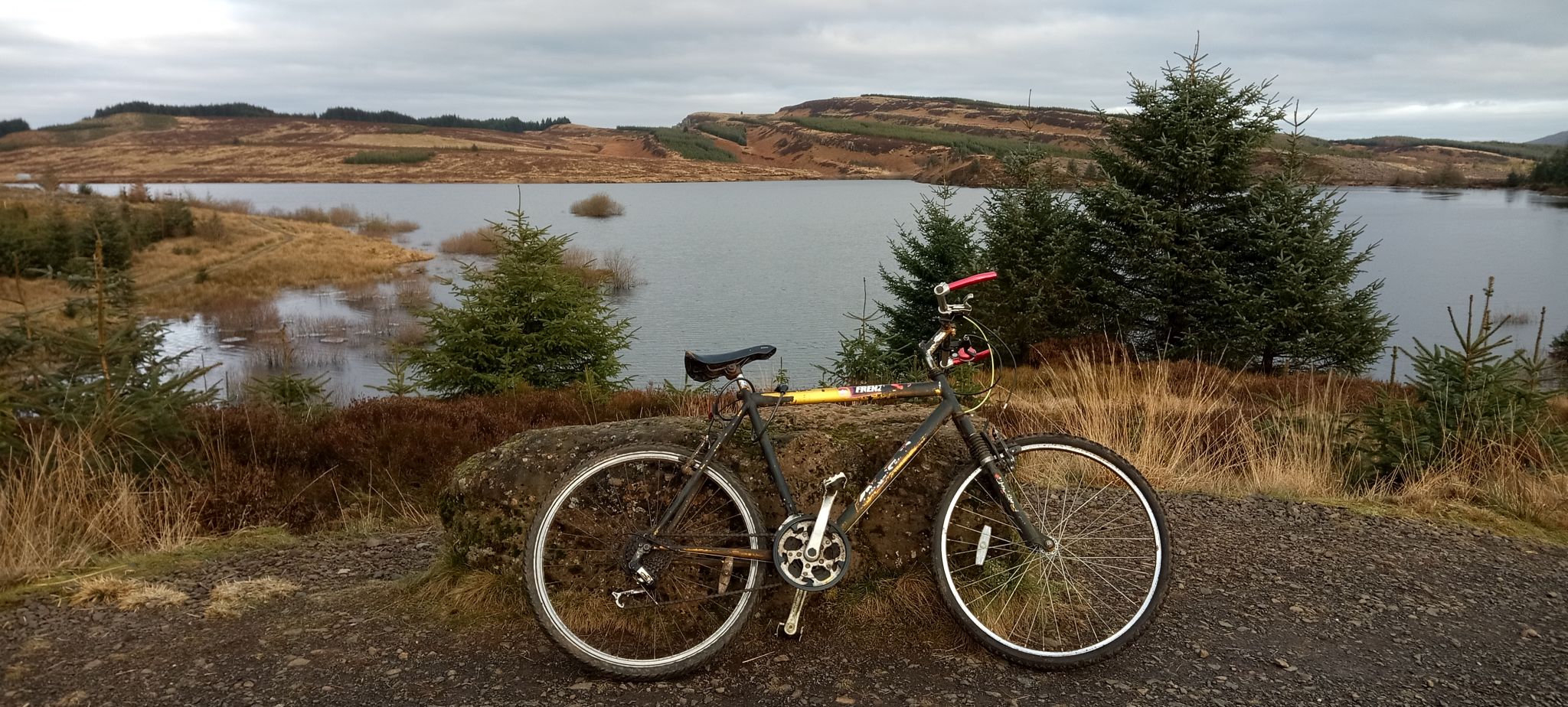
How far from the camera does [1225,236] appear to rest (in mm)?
14609

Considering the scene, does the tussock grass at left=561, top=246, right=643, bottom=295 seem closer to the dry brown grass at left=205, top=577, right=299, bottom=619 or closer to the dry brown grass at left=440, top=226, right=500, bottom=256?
the dry brown grass at left=440, top=226, right=500, bottom=256

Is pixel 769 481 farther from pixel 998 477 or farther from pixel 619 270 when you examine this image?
pixel 619 270

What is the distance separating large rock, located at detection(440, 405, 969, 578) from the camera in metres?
3.94

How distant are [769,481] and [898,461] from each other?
581mm

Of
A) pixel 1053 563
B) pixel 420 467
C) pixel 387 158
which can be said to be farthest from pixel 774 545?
pixel 387 158

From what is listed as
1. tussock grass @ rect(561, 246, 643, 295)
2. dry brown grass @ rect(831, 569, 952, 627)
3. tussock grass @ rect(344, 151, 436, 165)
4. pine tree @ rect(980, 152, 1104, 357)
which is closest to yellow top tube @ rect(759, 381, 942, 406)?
dry brown grass @ rect(831, 569, 952, 627)

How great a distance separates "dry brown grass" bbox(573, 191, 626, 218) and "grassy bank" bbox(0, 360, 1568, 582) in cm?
5359

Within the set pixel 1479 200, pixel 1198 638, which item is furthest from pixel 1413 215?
pixel 1198 638

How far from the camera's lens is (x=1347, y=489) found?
6.83m

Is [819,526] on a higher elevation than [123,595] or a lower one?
higher

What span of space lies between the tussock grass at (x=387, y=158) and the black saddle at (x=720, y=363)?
12913cm

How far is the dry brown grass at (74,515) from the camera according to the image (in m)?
4.63

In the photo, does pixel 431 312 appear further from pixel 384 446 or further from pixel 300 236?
pixel 300 236

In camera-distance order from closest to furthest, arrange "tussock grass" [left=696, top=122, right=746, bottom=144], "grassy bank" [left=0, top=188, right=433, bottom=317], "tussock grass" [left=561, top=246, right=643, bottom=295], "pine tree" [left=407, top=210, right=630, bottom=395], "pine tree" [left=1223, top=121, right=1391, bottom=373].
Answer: "pine tree" [left=407, top=210, right=630, bottom=395] → "pine tree" [left=1223, top=121, right=1391, bottom=373] → "tussock grass" [left=561, top=246, right=643, bottom=295] → "grassy bank" [left=0, top=188, right=433, bottom=317] → "tussock grass" [left=696, top=122, right=746, bottom=144]
